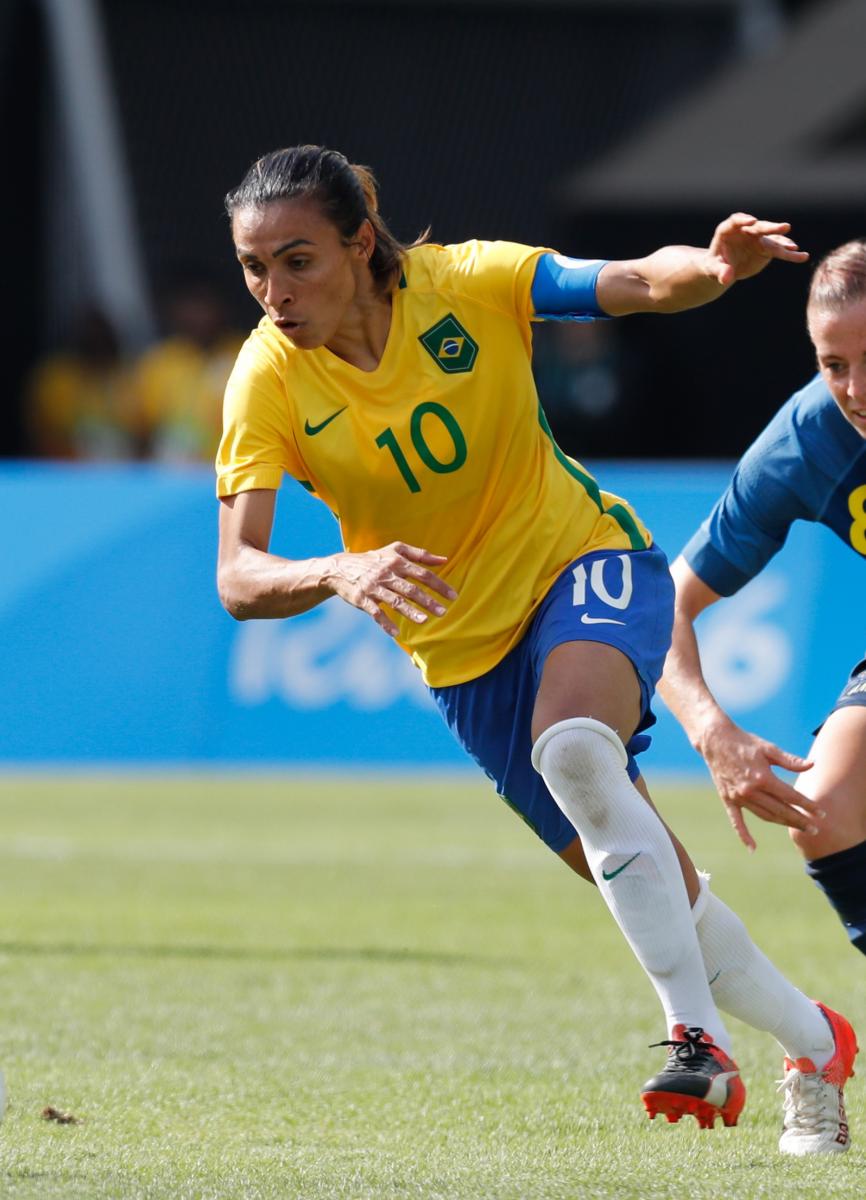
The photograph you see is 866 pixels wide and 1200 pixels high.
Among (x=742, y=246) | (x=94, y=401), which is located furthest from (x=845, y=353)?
(x=94, y=401)

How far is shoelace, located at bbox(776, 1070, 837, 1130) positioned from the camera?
4.49 metres

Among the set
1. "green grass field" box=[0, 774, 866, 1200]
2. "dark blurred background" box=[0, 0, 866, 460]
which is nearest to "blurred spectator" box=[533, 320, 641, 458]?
"dark blurred background" box=[0, 0, 866, 460]

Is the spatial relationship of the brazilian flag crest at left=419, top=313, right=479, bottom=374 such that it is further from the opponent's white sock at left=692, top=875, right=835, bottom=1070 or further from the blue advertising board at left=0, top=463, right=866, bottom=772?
the blue advertising board at left=0, top=463, right=866, bottom=772

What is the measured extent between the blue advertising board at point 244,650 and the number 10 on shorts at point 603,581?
712cm

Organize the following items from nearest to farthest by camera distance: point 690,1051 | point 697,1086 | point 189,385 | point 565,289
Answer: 1. point 697,1086
2. point 690,1051
3. point 565,289
4. point 189,385

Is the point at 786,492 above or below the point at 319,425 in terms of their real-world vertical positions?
below

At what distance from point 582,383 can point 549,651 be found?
470 inches

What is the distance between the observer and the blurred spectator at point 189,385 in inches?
565

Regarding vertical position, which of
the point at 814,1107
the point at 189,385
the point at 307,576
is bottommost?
the point at 814,1107

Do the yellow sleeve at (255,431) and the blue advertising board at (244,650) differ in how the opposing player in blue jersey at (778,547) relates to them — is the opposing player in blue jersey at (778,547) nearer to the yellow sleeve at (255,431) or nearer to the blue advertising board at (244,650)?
the yellow sleeve at (255,431)

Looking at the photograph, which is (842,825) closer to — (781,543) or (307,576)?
(781,543)

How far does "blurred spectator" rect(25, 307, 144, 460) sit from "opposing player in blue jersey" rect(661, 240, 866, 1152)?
10106 millimetres

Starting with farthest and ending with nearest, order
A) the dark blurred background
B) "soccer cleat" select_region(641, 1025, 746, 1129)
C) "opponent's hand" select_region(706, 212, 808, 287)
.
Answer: the dark blurred background < "opponent's hand" select_region(706, 212, 808, 287) < "soccer cleat" select_region(641, 1025, 746, 1129)

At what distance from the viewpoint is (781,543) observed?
201 inches
